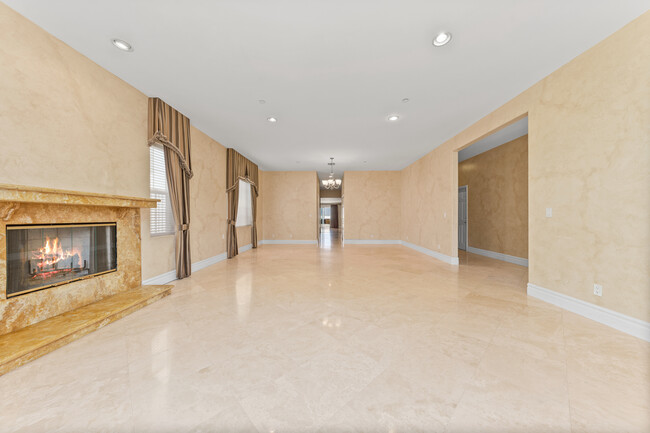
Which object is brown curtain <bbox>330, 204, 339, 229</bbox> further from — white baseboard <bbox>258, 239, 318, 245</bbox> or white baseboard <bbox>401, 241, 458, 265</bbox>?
white baseboard <bbox>401, 241, 458, 265</bbox>

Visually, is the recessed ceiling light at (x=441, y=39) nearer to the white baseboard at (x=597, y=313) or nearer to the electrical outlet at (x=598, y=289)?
the electrical outlet at (x=598, y=289)

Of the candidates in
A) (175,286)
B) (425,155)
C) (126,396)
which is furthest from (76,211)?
(425,155)

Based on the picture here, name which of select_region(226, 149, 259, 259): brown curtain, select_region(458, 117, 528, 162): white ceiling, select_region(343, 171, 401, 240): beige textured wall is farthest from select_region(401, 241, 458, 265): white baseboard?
select_region(226, 149, 259, 259): brown curtain

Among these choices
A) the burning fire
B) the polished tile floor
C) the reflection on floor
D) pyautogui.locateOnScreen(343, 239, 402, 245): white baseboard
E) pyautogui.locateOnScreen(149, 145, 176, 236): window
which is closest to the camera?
the polished tile floor

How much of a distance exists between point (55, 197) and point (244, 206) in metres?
5.53

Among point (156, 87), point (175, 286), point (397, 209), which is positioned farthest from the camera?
point (397, 209)

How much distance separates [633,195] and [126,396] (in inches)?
176

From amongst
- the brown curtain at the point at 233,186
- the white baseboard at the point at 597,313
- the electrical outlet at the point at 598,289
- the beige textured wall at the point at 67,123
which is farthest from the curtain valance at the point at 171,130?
the electrical outlet at the point at 598,289

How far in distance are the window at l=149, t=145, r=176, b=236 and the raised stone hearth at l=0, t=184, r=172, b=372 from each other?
430 millimetres

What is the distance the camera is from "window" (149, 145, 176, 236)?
3740 millimetres

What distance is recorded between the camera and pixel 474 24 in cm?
224

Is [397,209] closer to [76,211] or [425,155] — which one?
[425,155]

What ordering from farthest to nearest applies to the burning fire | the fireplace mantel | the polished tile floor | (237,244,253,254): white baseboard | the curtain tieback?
(237,244,253,254): white baseboard
the curtain tieback
the burning fire
the fireplace mantel
the polished tile floor

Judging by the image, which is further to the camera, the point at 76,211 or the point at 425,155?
the point at 425,155
